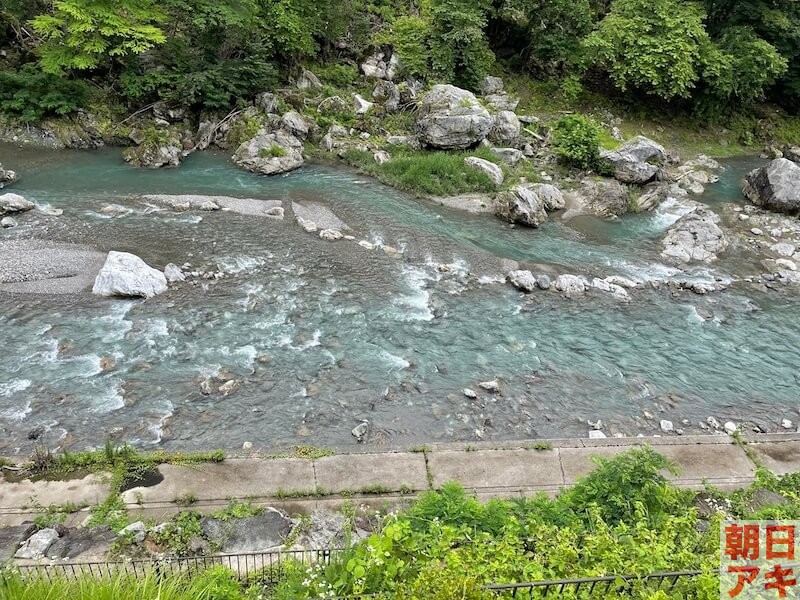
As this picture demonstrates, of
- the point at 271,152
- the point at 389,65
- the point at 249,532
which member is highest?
the point at 389,65

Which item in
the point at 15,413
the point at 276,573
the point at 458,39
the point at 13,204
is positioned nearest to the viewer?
the point at 276,573

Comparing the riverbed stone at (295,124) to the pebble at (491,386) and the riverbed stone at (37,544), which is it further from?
the riverbed stone at (37,544)

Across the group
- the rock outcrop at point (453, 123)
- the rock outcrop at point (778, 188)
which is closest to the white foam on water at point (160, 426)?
the rock outcrop at point (453, 123)

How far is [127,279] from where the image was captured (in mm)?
13234

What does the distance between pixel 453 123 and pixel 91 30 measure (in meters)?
15.0

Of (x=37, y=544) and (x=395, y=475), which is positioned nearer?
(x=37, y=544)

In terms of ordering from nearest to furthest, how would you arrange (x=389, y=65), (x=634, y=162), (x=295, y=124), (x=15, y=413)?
(x=15, y=413) < (x=634, y=162) < (x=295, y=124) < (x=389, y=65)

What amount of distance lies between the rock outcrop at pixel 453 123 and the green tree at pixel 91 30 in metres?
11.5

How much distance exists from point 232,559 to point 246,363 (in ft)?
17.2

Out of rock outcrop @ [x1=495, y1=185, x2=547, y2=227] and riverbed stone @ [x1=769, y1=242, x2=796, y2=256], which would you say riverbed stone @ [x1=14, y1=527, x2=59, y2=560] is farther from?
riverbed stone @ [x1=769, y1=242, x2=796, y2=256]

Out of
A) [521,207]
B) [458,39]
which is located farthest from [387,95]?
[521,207]

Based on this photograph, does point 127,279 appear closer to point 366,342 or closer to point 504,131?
point 366,342

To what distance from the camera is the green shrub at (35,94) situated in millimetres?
21984

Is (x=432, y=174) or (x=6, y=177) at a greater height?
(x=432, y=174)
